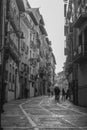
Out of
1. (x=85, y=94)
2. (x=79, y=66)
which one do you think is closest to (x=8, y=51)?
(x=79, y=66)

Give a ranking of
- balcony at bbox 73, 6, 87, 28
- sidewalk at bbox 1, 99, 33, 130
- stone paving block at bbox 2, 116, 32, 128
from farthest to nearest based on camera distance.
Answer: balcony at bbox 73, 6, 87, 28 → stone paving block at bbox 2, 116, 32, 128 → sidewalk at bbox 1, 99, 33, 130

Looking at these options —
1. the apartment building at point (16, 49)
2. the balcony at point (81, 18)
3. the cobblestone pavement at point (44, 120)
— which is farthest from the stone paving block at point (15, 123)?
the balcony at point (81, 18)

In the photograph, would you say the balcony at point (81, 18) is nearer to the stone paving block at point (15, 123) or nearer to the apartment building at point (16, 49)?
the apartment building at point (16, 49)

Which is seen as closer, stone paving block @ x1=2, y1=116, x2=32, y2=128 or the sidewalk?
the sidewalk

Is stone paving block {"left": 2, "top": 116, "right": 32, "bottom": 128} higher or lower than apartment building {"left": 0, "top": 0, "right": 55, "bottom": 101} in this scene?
lower

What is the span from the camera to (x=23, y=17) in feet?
155

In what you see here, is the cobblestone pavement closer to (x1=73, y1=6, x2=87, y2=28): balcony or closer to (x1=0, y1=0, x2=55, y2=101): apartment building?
(x1=73, y1=6, x2=87, y2=28): balcony

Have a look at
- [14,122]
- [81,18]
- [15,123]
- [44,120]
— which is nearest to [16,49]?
[81,18]

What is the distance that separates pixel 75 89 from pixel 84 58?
5323 millimetres

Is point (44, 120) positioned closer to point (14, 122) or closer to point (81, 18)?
point (14, 122)

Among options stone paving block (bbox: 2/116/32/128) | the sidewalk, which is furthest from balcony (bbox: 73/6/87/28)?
stone paving block (bbox: 2/116/32/128)

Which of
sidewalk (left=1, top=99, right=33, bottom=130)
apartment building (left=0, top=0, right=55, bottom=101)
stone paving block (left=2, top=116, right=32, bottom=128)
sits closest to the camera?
sidewalk (left=1, top=99, right=33, bottom=130)

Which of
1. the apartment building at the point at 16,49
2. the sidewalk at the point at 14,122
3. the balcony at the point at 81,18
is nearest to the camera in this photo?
the sidewalk at the point at 14,122

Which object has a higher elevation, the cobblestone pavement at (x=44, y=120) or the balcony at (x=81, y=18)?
the balcony at (x=81, y=18)
